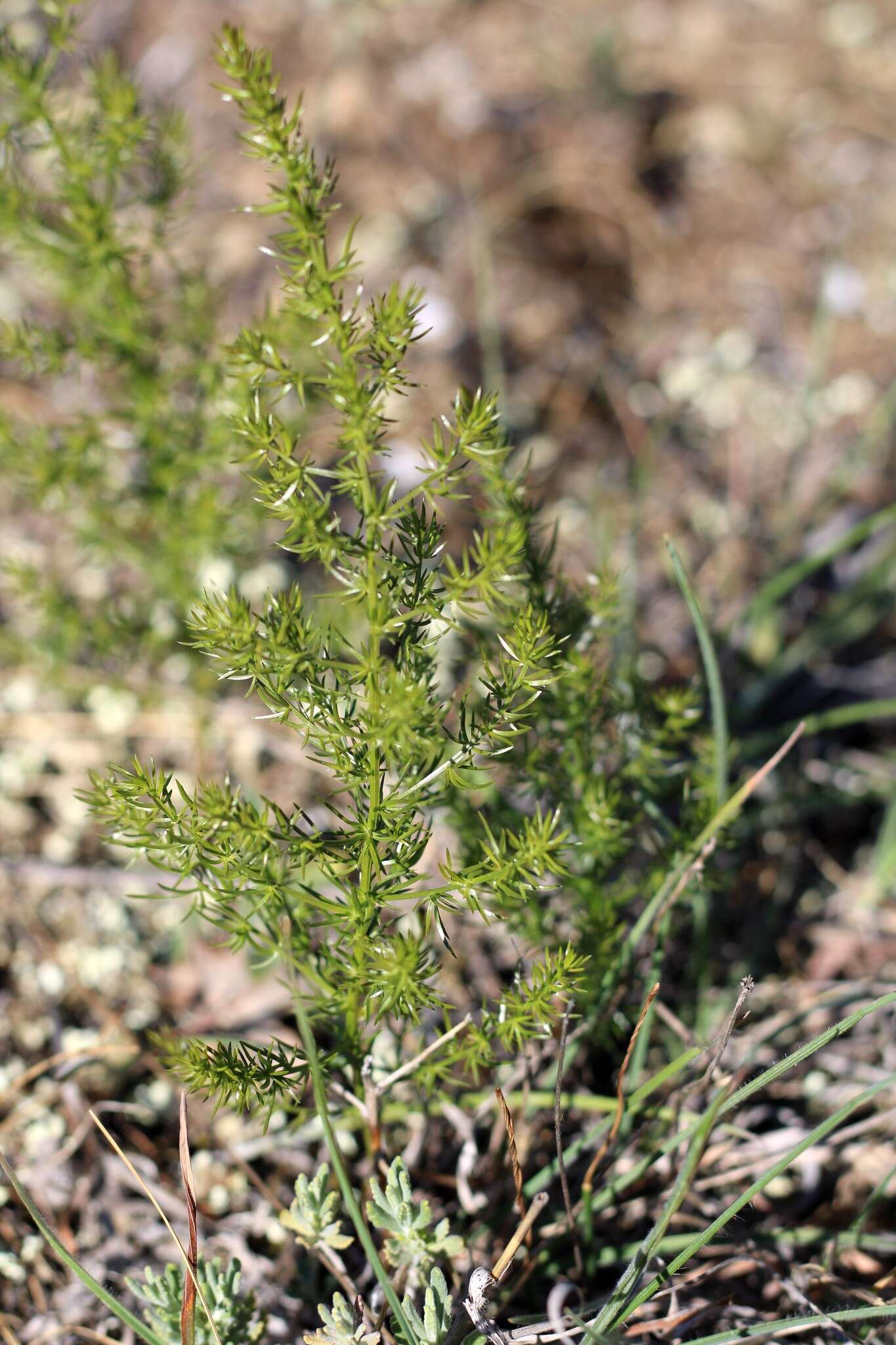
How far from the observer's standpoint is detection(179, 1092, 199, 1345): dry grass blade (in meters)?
1.42

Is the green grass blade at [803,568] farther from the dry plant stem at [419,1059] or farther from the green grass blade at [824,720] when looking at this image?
the dry plant stem at [419,1059]

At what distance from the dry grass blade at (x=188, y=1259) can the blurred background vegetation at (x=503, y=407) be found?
15.9 inches

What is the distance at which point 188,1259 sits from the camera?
4.69ft

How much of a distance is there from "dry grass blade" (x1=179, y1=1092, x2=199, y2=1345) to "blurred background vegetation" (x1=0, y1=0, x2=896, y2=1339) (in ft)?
1.32

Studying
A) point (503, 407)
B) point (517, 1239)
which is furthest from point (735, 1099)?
point (503, 407)

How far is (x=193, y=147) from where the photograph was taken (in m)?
3.71

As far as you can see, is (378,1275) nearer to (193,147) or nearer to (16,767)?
(16,767)

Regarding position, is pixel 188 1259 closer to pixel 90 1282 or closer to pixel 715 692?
pixel 90 1282

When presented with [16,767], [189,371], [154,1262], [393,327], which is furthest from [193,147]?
[154,1262]

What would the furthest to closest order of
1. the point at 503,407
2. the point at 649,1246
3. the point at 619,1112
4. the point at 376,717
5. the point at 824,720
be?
1. the point at 503,407
2. the point at 824,720
3. the point at 619,1112
4. the point at 649,1246
5. the point at 376,717

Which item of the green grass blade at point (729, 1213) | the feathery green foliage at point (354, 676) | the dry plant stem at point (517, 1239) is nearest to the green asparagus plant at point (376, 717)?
the feathery green foliage at point (354, 676)

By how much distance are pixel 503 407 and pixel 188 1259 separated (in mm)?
2425

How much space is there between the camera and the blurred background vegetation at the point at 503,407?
2195 millimetres

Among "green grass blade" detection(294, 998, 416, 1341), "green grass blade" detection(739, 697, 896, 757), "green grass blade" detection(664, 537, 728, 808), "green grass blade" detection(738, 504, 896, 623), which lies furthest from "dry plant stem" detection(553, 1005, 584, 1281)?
"green grass blade" detection(738, 504, 896, 623)
